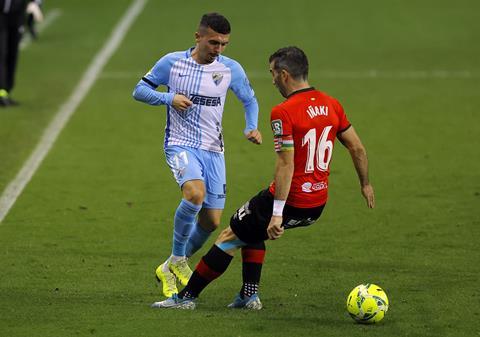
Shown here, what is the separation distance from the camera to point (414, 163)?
1584cm

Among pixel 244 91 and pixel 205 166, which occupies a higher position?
pixel 244 91

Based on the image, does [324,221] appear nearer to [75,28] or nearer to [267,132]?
[267,132]

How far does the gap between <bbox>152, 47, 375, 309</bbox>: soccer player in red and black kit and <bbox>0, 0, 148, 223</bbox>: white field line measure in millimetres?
4331

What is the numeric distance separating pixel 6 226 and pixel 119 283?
263 cm

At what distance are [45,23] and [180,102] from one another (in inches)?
845

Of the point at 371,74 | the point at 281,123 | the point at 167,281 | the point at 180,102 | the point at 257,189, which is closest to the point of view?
the point at 281,123

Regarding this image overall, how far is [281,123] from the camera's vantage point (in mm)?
8617

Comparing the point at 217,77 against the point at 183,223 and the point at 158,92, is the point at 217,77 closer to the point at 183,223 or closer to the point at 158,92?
the point at 158,92

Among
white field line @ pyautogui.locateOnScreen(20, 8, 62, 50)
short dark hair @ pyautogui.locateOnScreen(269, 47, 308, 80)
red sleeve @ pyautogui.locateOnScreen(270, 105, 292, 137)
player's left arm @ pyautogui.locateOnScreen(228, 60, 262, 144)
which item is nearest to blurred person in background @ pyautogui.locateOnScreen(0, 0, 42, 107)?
white field line @ pyautogui.locateOnScreen(20, 8, 62, 50)

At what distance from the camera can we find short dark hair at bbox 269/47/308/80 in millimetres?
8703

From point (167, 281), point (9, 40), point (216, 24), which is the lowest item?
point (167, 281)

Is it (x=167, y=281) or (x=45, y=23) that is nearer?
(x=167, y=281)

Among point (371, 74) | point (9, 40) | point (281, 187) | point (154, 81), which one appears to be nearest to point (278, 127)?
point (281, 187)

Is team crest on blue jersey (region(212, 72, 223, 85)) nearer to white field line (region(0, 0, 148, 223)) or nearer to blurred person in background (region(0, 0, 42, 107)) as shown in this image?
white field line (region(0, 0, 148, 223))
